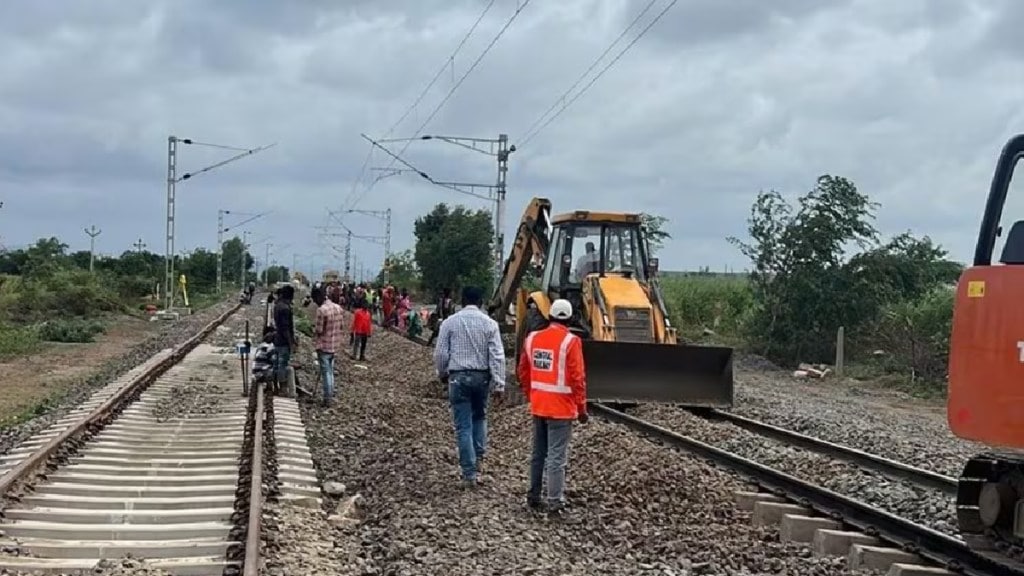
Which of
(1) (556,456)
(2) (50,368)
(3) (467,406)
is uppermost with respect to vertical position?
(3) (467,406)

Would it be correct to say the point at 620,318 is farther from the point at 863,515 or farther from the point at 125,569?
the point at 125,569

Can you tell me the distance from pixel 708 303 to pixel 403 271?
47.8 meters

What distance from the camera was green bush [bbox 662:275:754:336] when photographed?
37375 mm

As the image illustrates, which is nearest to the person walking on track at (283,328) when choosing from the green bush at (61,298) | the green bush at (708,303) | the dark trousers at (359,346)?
the dark trousers at (359,346)

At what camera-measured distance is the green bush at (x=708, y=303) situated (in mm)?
37375

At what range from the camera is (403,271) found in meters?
84.6

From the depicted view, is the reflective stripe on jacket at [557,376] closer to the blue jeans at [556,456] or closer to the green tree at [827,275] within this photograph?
the blue jeans at [556,456]

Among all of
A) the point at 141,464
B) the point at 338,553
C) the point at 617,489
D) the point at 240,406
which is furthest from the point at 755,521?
the point at 240,406

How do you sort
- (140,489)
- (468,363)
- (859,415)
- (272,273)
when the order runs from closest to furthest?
(140,489) < (468,363) < (859,415) < (272,273)

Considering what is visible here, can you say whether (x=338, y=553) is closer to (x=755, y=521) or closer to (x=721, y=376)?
(x=755, y=521)

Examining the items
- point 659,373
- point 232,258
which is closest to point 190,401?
point 659,373

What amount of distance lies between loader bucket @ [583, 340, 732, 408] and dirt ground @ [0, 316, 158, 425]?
26.9 feet

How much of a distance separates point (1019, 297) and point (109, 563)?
5671 mm

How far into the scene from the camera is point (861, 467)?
11703 millimetres
